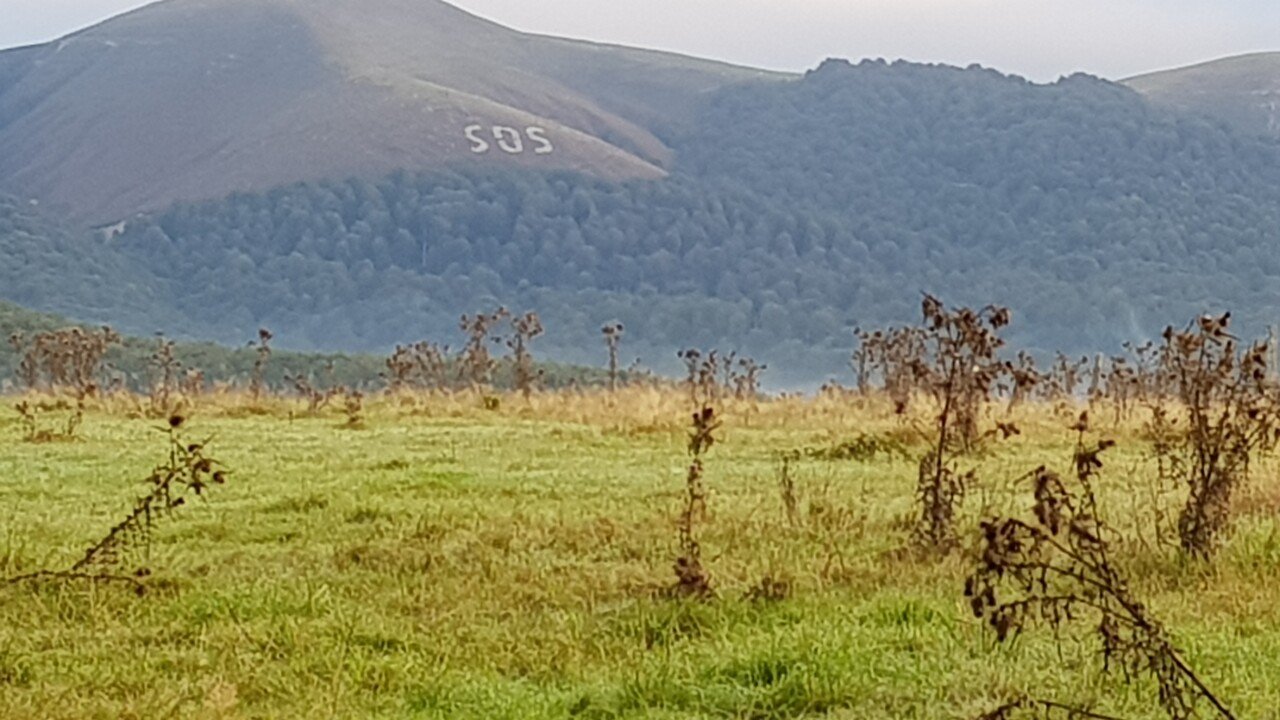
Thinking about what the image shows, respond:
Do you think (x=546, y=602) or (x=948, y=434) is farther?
(x=948, y=434)

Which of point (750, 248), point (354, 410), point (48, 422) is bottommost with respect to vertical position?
point (750, 248)

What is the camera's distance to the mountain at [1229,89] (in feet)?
344

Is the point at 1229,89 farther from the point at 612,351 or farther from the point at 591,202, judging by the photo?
the point at 612,351

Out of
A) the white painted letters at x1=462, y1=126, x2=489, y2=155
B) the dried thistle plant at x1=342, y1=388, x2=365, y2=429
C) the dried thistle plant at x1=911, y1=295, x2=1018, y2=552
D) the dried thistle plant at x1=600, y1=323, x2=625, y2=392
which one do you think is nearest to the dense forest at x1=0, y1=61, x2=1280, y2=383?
the white painted letters at x1=462, y1=126, x2=489, y2=155

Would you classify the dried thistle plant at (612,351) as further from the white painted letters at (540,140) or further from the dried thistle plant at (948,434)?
the white painted letters at (540,140)

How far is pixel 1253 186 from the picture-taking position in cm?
9262

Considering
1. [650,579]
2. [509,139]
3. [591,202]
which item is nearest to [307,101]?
[509,139]

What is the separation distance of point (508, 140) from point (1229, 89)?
55320mm

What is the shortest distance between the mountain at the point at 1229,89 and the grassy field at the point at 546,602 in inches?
3830

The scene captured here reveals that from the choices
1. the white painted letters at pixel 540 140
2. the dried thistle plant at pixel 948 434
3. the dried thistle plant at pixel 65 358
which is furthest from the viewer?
the white painted letters at pixel 540 140

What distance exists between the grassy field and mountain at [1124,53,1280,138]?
97284 mm

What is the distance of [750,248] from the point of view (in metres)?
86.4

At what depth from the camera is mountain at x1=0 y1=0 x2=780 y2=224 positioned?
292ft

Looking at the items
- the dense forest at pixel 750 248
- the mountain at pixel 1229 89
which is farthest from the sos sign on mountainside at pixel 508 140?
the mountain at pixel 1229 89
